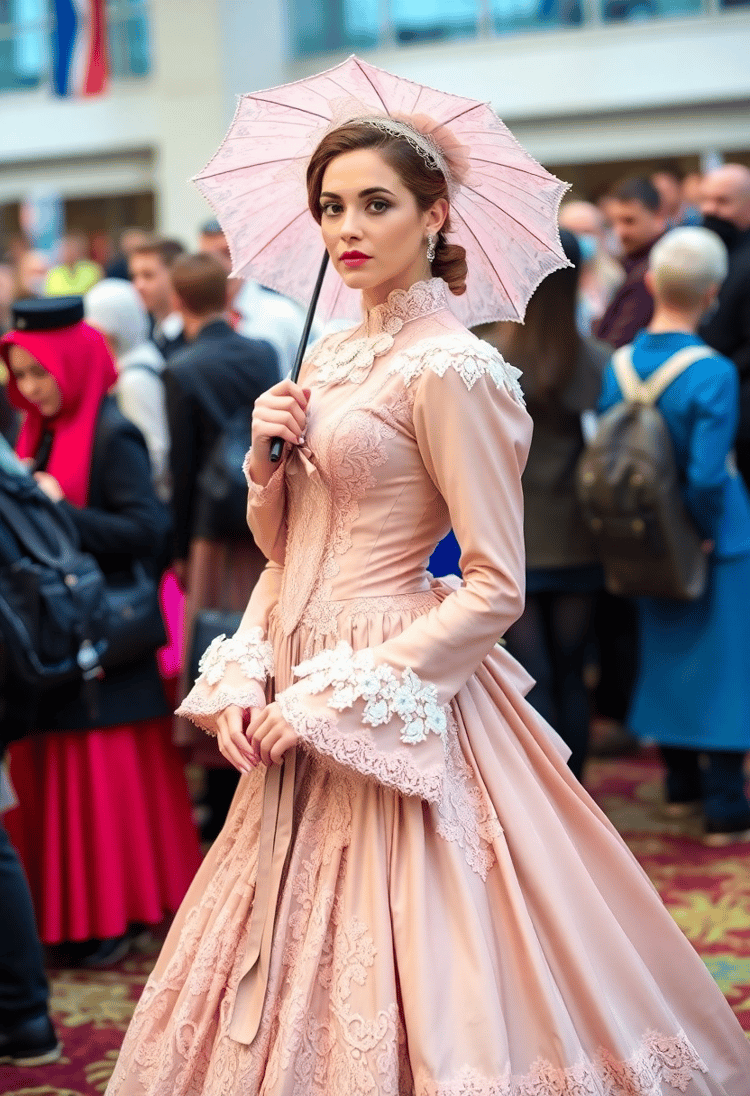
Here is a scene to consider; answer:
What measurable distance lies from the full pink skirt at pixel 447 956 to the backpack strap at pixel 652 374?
191 centimetres

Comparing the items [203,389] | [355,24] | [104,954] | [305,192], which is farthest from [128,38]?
[305,192]

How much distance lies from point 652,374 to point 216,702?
2.23m

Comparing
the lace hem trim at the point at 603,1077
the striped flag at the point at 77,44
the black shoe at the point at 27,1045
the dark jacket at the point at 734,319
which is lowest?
the black shoe at the point at 27,1045

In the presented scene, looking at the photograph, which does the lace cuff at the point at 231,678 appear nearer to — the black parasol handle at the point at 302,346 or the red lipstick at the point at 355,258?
the black parasol handle at the point at 302,346

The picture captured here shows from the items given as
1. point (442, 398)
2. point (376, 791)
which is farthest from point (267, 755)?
point (442, 398)

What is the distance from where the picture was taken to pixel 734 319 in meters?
4.69

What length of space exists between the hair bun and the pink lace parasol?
4cm

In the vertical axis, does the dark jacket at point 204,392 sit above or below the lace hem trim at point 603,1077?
above

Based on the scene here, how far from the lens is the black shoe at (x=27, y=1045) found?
9.18 feet

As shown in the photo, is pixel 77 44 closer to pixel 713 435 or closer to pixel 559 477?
pixel 559 477

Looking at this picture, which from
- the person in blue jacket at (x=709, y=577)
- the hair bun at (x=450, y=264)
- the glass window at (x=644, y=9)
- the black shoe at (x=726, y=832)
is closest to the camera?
the hair bun at (x=450, y=264)

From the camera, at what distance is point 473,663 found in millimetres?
2016

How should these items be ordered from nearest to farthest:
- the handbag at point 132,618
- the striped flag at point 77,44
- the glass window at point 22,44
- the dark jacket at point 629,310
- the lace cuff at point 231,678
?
the lace cuff at point 231,678, the handbag at point 132,618, the dark jacket at point 629,310, the striped flag at point 77,44, the glass window at point 22,44
